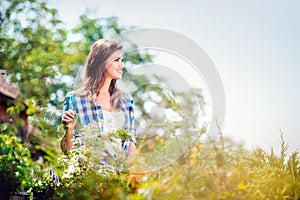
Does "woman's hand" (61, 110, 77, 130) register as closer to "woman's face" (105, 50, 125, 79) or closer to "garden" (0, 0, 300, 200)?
"garden" (0, 0, 300, 200)

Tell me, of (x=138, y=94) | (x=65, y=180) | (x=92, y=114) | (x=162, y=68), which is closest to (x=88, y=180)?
(x=65, y=180)

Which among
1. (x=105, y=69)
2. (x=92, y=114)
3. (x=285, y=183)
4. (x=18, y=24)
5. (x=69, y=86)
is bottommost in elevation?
(x=285, y=183)

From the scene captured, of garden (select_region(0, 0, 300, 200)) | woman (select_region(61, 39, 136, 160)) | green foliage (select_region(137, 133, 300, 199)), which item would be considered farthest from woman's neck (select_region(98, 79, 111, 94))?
green foliage (select_region(137, 133, 300, 199))

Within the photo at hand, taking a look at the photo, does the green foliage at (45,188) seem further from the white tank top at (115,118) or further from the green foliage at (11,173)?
the white tank top at (115,118)

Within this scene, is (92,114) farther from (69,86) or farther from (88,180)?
(69,86)

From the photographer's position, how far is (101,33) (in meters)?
9.41

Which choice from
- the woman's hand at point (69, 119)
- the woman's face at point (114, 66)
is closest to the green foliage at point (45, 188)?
the woman's hand at point (69, 119)

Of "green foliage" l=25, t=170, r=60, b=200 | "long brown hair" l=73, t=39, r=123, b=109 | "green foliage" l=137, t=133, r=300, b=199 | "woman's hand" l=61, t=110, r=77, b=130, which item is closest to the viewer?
"green foliage" l=137, t=133, r=300, b=199

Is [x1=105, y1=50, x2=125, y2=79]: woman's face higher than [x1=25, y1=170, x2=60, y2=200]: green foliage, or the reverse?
[x1=105, y1=50, x2=125, y2=79]: woman's face

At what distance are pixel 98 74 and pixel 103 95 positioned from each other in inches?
5.7

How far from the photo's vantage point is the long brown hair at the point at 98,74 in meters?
2.70

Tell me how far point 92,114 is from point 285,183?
1.41 metres

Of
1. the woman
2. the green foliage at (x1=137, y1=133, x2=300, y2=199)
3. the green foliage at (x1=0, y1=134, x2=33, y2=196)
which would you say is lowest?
the green foliage at (x1=137, y1=133, x2=300, y2=199)

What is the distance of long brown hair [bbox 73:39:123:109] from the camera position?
2697 millimetres
